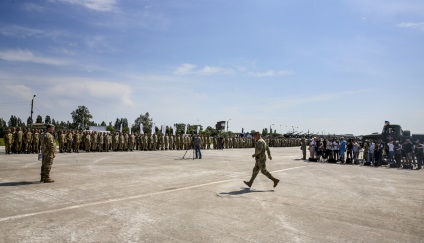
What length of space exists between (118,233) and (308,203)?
4823 mm

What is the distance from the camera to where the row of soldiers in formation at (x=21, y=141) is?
66.7 feet

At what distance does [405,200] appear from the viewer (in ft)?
27.2

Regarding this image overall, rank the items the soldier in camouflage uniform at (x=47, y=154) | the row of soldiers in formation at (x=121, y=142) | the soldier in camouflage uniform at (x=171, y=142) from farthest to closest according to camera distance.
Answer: the soldier in camouflage uniform at (x=171, y=142) → the row of soldiers in formation at (x=121, y=142) → the soldier in camouflage uniform at (x=47, y=154)

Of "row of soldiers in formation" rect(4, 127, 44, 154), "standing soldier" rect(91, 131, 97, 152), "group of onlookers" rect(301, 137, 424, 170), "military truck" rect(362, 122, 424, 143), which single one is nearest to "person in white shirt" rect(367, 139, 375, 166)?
"group of onlookers" rect(301, 137, 424, 170)

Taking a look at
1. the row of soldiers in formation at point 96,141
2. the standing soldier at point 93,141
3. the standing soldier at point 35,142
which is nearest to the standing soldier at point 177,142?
the row of soldiers in formation at point 96,141

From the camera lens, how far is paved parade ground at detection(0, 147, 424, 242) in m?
4.83

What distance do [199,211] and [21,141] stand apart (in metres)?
20.0

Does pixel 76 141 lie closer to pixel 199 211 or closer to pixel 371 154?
pixel 199 211

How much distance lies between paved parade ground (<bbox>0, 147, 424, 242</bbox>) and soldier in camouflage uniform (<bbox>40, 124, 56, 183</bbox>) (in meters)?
0.32

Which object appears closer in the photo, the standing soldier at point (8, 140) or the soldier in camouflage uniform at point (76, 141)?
the standing soldier at point (8, 140)

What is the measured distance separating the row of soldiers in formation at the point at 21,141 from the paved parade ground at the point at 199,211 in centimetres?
1220

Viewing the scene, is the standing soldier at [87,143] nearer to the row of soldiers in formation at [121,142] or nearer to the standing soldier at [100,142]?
the row of soldiers in formation at [121,142]

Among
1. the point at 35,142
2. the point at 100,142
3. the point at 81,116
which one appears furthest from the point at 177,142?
the point at 81,116

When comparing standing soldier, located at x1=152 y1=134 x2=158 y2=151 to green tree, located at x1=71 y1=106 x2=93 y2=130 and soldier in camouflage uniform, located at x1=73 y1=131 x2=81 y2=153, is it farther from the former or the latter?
green tree, located at x1=71 y1=106 x2=93 y2=130
